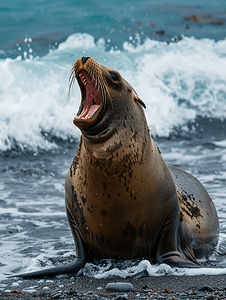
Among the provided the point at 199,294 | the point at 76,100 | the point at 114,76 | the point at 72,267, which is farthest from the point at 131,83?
the point at 199,294

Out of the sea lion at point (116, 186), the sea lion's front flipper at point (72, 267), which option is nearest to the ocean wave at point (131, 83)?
the sea lion's front flipper at point (72, 267)

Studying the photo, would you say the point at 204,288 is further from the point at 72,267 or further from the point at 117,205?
the point at 72,267

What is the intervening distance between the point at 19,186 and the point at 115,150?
4.78 metres

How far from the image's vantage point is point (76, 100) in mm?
15727

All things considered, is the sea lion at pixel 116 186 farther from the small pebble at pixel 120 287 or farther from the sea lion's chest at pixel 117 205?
the small pebble at pixel 120 287

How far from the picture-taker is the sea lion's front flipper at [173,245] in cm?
420

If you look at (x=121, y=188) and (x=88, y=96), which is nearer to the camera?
(x=121, y=188)

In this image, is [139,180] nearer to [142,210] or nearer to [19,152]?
[142,210]

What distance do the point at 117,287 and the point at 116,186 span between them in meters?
0.80

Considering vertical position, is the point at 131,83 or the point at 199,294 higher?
the point at 199,294

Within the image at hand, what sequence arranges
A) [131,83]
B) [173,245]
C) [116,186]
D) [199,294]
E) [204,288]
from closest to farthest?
1. [199,294]
2. [204,288]
3. [116,186]
4. [173,245]
5. [131,83]

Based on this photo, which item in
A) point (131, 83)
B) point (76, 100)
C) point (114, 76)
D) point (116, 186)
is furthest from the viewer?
point (131, 83)

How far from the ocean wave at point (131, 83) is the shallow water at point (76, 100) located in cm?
4

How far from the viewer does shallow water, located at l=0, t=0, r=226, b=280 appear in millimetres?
5859
